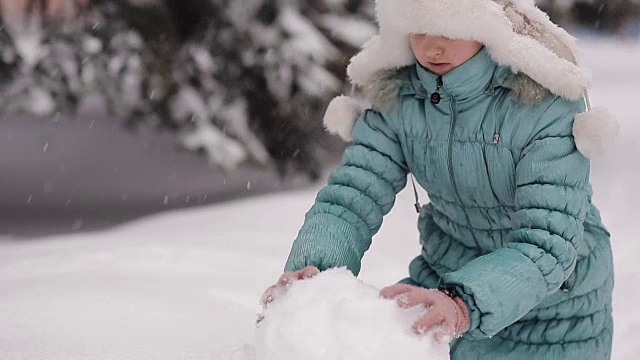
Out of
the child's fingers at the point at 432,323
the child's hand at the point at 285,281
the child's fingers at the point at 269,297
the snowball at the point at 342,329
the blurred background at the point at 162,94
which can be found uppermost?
the child's fingers at the point at 432,323

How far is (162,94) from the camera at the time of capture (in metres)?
3.51

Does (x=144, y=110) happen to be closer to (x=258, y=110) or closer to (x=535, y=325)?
(x=258, y=110)

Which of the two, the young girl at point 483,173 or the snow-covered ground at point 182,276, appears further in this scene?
the snow-covered ground at point 182,276

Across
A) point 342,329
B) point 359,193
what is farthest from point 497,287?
point 359,193

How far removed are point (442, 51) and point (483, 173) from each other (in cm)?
25

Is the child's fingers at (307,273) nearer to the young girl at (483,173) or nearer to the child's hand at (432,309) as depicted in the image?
the young girl at (483,173)

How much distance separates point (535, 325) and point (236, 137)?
210 cm

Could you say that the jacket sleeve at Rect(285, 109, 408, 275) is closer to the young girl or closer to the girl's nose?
the young girl

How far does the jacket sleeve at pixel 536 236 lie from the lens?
133 centimetres

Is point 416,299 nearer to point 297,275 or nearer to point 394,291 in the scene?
point 394,291

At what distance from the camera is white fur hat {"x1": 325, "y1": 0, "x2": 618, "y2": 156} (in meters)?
1.43

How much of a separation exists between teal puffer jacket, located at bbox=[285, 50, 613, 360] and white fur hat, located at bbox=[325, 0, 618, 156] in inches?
1.6

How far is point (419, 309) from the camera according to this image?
127 cm

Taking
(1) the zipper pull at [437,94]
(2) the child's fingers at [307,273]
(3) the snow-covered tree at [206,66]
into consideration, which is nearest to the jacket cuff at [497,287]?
(2) the child's fingers at [307,273]
